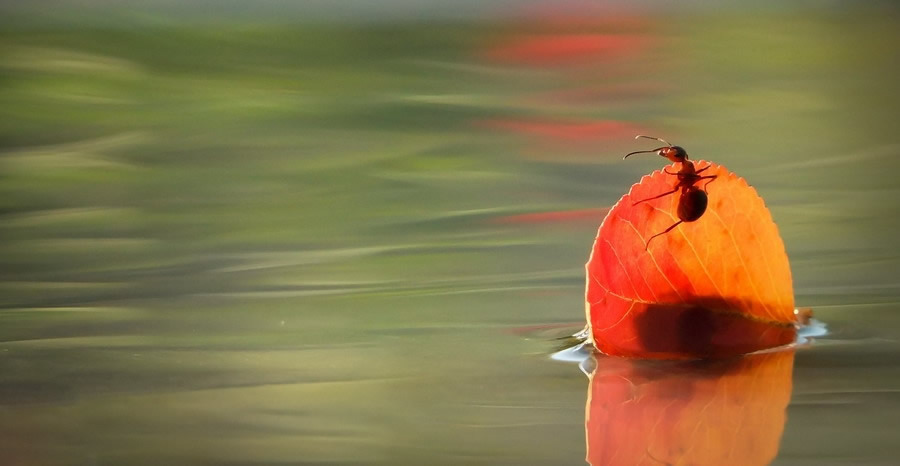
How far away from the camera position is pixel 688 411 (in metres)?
0.98

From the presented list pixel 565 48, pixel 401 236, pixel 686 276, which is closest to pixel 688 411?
pixel 686 276

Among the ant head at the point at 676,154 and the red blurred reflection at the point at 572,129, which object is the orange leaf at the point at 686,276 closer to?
the ant head at the point at 676,154

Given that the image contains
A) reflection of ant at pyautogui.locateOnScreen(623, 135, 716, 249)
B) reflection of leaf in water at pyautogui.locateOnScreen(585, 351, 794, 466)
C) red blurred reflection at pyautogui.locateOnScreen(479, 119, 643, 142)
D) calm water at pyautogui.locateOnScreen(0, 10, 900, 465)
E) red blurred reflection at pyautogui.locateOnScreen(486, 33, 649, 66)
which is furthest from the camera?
red blurred reflection at pyautogui.locateOnScreen(486, 33, 649, 66)

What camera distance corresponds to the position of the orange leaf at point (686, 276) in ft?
3.62

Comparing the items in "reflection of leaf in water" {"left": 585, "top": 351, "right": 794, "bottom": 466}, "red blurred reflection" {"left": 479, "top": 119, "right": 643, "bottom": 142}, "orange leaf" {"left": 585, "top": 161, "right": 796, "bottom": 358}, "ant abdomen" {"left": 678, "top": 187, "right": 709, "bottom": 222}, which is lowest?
"reflection of leaf in water" {"left": 585, "top": 351, "right": 794, "bottom": 466}

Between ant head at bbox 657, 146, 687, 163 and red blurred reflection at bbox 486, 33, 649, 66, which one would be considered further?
red blurred reflection at bbox 486, 33, 649, 66

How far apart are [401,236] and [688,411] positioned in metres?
0.93

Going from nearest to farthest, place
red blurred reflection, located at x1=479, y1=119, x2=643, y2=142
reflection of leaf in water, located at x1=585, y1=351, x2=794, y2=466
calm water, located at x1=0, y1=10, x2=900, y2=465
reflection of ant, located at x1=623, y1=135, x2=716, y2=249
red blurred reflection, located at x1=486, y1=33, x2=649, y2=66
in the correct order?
reflection of leaf in water, located at x1=585, y1=351, x2=794, y2=466, calm water, located at x1=0, y1=10, x2=900, y2=465, reflection of ant, located at x1=623, y1=135, x2=716, y2=249, red blurred reflection, located at x1=479, y1=119, x2=643, y2=142, red blurred reflection, located at x1=486, y1=33, x2=649, y2=66

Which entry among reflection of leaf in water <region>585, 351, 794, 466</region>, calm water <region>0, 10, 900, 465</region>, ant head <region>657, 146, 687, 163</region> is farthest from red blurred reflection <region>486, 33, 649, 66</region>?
reflection of leaf in water <region>585, 351, 794, 466</region>

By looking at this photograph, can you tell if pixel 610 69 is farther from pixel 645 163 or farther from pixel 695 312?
pixel 695 312

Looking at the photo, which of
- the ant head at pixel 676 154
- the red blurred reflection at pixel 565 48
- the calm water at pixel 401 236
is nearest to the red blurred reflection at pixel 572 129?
the calm water at pixel 401 236

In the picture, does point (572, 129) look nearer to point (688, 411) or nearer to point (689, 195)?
point (689, 195)

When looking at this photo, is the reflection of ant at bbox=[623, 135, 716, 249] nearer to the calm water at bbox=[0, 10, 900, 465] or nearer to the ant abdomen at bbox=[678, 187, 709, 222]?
the ant abdomen at bbox=[678, 187, 709, 222]

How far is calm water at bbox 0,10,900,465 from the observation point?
3.23 ft
